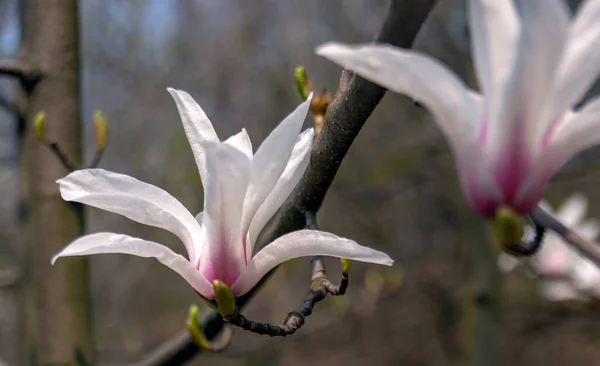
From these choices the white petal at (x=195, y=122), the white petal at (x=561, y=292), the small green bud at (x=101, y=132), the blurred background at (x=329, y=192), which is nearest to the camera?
the white petal at (x=195, y=122)

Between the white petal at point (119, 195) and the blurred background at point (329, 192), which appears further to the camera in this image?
the blurred background at point (329, 192)

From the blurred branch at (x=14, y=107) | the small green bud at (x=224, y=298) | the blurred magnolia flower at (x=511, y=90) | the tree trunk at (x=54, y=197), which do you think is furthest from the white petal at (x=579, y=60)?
the blurred branch at (x=14, y=107)

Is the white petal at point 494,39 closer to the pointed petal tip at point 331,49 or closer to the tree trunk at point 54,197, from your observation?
the pointed petal tip at point 331,49

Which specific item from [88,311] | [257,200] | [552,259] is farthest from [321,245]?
[552,259]

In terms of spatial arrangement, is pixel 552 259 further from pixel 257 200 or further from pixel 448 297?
pixel 448 297

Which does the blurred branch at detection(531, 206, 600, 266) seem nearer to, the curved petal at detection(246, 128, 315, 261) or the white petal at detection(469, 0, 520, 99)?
the white petal at detection(469, 0, 520, 99)

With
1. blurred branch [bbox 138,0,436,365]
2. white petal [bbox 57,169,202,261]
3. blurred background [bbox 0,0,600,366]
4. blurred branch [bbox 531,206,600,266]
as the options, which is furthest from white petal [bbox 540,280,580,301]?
white petal [bbox 57,169,202,261]

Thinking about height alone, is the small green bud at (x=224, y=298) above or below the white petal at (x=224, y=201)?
below
